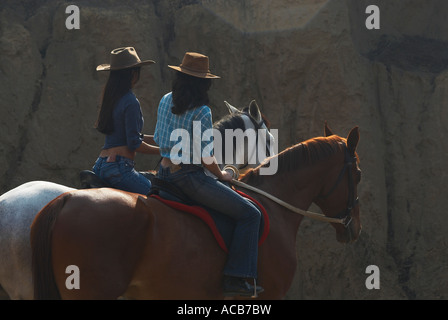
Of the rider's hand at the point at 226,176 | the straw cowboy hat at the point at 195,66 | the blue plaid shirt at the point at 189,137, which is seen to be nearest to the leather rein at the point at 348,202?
the rider's hand at the point at 226,176

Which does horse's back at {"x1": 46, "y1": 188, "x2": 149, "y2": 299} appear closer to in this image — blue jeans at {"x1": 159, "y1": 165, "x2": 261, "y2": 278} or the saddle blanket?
the saddle blanket

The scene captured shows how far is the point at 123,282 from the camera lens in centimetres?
509

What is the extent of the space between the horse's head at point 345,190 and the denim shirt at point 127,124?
1986mm

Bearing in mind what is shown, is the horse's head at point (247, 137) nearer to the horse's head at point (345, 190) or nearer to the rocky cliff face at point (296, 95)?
the horse's head at point (345, 190)

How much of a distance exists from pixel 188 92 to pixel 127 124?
72 centimetres

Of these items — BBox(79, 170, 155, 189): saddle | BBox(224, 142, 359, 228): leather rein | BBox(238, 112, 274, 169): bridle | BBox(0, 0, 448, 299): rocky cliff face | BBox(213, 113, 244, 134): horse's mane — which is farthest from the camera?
BBox(0, 0, 448, 299): rocky cliff face

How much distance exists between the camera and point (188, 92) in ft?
18.9

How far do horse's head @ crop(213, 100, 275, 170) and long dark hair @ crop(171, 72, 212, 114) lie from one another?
156cm

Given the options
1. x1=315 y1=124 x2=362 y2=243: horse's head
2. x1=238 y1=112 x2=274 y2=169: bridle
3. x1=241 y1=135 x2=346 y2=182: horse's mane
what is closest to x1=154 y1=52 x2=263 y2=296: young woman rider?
x1=241 y1=135 x2=346 y2=182: horse's mane

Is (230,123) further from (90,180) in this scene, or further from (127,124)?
(90,180)

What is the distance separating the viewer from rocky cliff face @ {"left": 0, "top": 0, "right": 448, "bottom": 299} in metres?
10.8

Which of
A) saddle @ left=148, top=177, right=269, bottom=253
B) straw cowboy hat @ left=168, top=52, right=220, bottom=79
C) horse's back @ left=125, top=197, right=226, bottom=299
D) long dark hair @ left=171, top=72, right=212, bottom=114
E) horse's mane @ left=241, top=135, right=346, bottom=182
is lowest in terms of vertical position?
horse's back @ left=125, top=197, right=226, bottom=299

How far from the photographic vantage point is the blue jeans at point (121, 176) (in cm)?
614

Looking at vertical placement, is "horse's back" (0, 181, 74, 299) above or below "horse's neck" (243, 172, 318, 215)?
below
